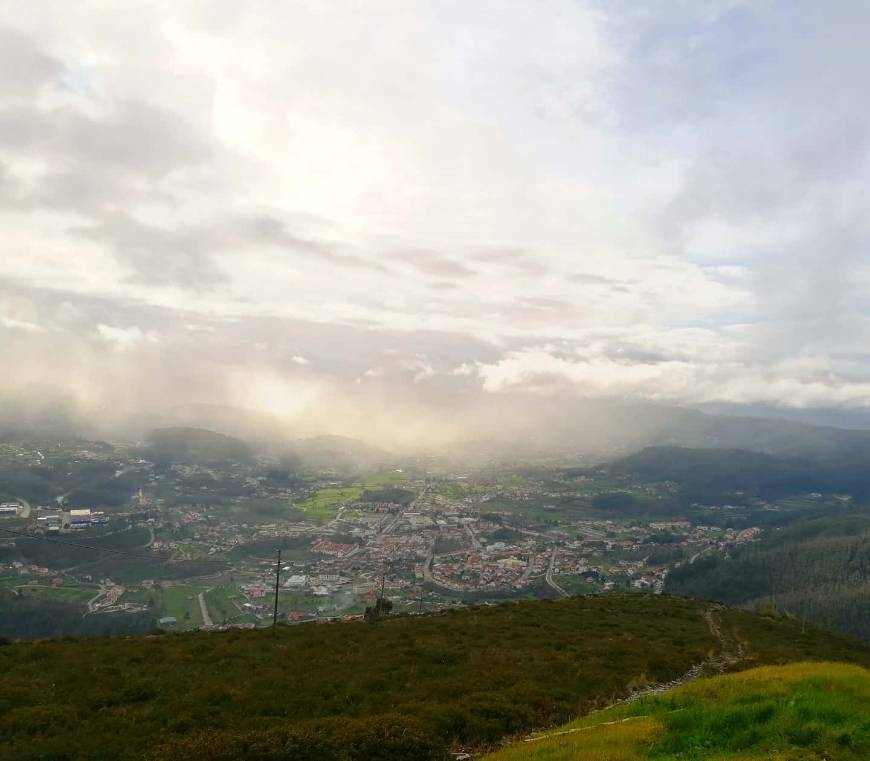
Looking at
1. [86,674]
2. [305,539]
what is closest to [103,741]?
[86,674]

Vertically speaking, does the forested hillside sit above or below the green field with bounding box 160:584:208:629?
below

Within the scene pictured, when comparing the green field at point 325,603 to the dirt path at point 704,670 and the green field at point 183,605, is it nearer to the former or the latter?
the green field at point 183,605

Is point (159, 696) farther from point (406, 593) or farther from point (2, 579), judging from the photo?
point (2, 579)

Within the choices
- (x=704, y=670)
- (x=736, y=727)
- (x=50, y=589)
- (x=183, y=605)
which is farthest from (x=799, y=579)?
(x=50, y=589)

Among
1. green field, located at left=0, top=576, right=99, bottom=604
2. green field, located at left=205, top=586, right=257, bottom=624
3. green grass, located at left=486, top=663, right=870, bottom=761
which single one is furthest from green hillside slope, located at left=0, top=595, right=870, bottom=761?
green field, located at left=0, top=576, right=99, bottom=604

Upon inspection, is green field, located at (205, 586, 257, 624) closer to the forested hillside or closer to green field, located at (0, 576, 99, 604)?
green field, located at (0, 576, 99, 604)

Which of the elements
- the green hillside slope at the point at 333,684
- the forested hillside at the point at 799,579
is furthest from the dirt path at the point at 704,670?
the forested hillside at the point at 799,579

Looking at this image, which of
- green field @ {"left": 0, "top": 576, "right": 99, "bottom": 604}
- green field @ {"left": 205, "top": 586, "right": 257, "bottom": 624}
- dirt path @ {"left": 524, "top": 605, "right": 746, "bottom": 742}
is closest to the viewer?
dirt path @ {"left": 524, "top": 605, "right": 746, "bottom": 742}
